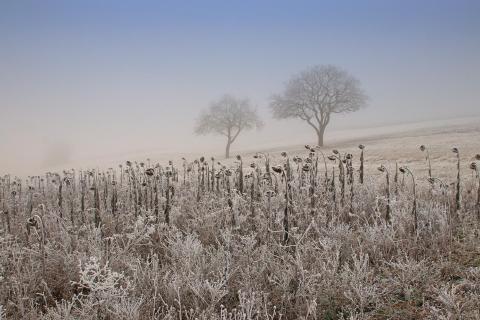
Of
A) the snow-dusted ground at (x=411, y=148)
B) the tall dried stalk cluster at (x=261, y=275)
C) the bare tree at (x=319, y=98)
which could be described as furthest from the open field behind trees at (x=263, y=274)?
the bare tree at (x=319, y=98)

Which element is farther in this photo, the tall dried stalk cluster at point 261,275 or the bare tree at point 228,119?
the bare tree at point 228,119

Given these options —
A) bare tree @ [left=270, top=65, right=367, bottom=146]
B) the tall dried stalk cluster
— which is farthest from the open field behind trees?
bare tree @ [left=270, top=65, right=367, bottom=146]

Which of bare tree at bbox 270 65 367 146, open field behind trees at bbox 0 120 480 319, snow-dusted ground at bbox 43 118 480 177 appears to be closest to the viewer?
open field behind trees at bbox 0 120 480 319

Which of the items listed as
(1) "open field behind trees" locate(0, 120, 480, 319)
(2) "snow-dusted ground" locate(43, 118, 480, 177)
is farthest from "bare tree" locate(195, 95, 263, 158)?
(1) "open field behind trees" locate(0, 120, 480, 319)

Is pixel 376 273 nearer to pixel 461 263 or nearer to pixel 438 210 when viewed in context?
pixel 461 263

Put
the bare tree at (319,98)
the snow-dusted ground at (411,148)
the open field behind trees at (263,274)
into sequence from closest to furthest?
the open field behind trees at (263,274), the snow-dusted ground at (411,148), the bare tree at (319,98)

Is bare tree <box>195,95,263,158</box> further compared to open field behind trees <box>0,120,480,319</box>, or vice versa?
bare tree <box>195,95,263,158</box>

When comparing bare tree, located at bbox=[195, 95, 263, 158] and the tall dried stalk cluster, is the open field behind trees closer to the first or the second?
the tall dried stalk cluster

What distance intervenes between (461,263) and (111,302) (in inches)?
169

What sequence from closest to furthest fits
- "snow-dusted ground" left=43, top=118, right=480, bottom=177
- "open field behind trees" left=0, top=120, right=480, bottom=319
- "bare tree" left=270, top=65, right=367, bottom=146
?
"open field behind trees" left=0, top=120, right=480, bottom=319, "snow-dusted ground" left=43, top=118, right=480, bottom=177, "bare tree" left=270, top=65, right=367, bottom=146

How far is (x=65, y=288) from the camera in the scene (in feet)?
16.7

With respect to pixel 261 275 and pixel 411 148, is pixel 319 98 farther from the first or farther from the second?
pixel 261 275

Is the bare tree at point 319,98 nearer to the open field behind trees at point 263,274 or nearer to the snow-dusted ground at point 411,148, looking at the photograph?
the snow-dusted ground at point 411,148

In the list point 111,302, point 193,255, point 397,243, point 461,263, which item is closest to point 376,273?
point 397,243
